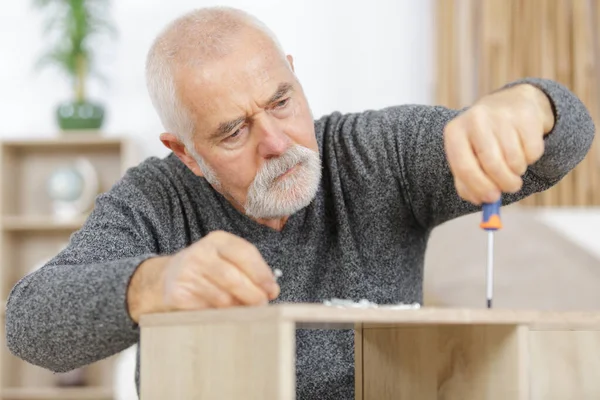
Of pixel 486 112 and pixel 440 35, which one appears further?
pixel 440 35

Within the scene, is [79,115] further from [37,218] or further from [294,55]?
[294,55]

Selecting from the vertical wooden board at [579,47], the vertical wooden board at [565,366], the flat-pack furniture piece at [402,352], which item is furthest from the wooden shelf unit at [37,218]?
the vertical wooden board at [565,366]

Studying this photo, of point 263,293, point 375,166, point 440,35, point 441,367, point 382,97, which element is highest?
point 440,35

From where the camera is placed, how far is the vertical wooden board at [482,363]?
87cm

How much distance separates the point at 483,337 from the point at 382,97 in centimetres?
278

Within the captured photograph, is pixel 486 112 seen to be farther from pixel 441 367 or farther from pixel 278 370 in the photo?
pixel 278 370

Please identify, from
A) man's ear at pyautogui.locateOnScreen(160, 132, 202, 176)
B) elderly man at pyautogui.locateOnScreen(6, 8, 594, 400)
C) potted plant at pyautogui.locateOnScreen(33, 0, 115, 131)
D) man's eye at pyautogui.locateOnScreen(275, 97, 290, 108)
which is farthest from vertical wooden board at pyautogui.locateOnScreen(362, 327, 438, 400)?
potted plant at pyautogui.locateOnScreen(33, 0, 115, 131)

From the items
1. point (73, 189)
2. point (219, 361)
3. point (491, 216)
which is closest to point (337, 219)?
point (491, 216)

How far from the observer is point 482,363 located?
2.99 feet

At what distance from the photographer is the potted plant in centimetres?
366

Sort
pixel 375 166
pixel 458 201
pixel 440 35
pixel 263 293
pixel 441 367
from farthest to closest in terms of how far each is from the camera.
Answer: pixel 440 35 → pixel 375 166 → pixel 458 201 → pixel 441 367 → pixel 263 293

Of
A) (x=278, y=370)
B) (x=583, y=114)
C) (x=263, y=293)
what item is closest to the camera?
(x=278, y=370)

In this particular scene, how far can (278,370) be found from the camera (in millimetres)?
705

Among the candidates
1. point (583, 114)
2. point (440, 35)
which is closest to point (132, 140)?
point (440, 35)
